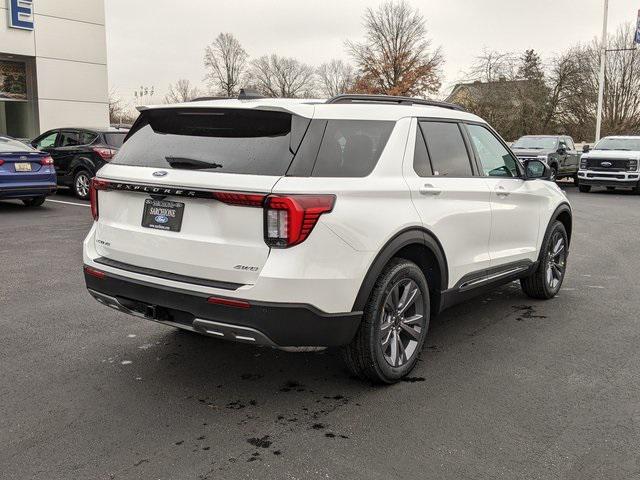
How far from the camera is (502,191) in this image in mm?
5066

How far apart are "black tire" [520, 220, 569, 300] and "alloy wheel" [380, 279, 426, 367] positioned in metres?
2.25

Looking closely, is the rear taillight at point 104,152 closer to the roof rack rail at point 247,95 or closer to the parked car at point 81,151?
the parked car at point 81,151

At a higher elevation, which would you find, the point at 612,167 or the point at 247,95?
the point at 247,95

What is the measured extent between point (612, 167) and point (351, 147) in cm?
1779

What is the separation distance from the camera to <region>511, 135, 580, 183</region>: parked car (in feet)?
65.1

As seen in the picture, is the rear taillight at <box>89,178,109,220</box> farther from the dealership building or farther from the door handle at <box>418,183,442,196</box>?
the dealership building

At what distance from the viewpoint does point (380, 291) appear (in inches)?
146

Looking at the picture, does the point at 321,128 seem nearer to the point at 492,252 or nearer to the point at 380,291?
the point at 380,291

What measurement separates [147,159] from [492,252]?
108 inches

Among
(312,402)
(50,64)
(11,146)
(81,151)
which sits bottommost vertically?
(312,402)

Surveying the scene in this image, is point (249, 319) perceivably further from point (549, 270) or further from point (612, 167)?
point (612, 167)

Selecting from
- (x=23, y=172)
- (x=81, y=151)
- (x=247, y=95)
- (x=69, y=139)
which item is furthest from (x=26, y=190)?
(x=247, y=95)

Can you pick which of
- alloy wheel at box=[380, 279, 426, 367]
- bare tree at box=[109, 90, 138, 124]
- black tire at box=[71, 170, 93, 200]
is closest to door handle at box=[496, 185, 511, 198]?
alloy wheel at box=[380, 279, 426, 367]

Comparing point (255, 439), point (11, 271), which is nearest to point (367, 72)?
point (11, 271)
